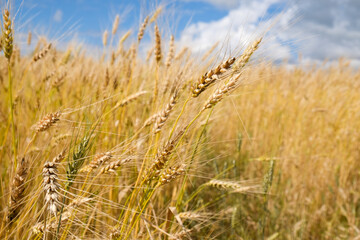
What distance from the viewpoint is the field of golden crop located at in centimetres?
87

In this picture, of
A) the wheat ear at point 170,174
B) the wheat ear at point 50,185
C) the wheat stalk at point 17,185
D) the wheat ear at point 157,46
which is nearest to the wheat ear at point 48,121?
the wheat stalk at point 17,185

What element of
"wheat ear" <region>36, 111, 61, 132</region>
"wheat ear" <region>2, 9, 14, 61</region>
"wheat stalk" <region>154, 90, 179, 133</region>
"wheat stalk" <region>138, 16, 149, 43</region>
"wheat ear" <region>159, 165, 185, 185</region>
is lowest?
"wheat ear" <region>159, 165, 185, 185</region>

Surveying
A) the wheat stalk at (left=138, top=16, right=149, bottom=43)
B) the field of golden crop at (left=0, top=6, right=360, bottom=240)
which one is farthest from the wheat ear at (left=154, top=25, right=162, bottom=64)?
the wheat stalk at (left=138, top=16, right=149, bottom=43)

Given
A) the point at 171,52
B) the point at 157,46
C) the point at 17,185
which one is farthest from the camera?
the point at 171,52

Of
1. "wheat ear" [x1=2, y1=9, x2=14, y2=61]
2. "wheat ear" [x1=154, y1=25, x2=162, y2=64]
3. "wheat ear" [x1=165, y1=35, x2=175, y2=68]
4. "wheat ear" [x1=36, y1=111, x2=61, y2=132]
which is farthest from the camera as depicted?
"wheat ear" [x1=165, y1=35, x2=175, y2=68]

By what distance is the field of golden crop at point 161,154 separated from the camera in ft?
2.86

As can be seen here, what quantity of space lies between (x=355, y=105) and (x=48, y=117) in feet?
12.1

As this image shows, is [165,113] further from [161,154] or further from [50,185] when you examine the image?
[50,185]

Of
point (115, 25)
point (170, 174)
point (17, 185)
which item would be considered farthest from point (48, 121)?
point (115, 25)

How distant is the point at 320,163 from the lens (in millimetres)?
2535

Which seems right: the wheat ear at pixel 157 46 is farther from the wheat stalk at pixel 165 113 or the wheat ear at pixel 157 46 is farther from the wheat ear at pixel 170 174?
the wheat ear at pixel 170 174

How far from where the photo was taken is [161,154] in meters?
0.86

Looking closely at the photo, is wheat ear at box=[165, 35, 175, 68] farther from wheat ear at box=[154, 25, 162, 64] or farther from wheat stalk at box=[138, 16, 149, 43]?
wheat stalk at box=[138, 16, 149, 43]

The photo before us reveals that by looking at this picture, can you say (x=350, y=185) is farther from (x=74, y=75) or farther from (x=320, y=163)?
(x=74, y=75)
